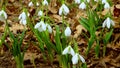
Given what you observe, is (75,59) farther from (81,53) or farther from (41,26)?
(81,53)

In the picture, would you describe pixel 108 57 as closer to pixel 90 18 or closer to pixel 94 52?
pixel 94 52

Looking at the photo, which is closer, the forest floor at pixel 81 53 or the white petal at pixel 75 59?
the white petal at pixel 75 59

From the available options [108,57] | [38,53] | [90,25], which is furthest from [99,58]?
[38,53]

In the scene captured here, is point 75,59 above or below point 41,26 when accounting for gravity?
below

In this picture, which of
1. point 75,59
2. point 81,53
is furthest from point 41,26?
point 81,53

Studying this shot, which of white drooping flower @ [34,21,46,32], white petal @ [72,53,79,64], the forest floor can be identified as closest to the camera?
white petal @ [72,53,79,64]

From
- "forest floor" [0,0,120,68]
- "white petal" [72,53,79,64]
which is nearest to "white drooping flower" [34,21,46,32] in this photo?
"white petal" [72,53,79,64]

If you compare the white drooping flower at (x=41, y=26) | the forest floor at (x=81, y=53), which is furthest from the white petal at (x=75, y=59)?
the forest floor at (x=81, y=53)

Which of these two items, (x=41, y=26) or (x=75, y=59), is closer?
(x=75, y=59)

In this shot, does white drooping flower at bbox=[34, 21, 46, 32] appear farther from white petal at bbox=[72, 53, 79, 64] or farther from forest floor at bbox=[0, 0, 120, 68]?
forest floor at bbox=[0, 0, 120, 68]

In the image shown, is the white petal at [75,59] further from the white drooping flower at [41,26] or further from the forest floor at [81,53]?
the forest floor at [81,53]

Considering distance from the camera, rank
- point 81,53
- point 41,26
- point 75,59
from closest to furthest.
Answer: point 75,59, point 41,26, point 81,53
